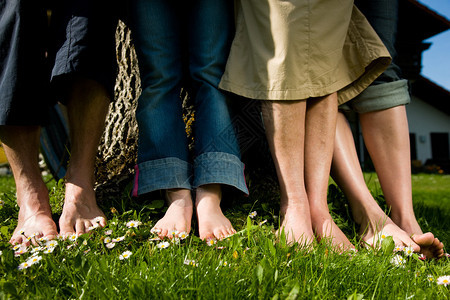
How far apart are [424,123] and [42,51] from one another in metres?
18.6

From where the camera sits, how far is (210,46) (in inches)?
64.9

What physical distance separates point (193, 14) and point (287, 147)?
77cm

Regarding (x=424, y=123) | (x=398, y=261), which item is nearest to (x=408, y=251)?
(x=398, y=261)

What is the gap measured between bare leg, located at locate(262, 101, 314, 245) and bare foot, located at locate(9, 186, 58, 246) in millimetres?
939

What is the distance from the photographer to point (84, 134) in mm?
1603

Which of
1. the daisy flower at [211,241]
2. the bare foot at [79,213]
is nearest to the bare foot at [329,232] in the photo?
the daisy flower at [211,241]

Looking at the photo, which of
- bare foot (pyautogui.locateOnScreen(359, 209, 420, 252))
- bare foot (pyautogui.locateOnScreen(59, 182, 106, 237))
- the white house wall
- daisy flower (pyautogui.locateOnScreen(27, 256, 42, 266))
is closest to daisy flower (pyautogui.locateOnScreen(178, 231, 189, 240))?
bare foot (pyautogui.locateOnScreen(59, 182, 106, 237))

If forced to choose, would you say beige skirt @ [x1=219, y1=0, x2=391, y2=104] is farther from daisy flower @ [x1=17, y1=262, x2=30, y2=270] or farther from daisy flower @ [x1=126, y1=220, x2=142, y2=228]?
daisy flower @ [x1=17, y1=262, x2=30, y2=270]

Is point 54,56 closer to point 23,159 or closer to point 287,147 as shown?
point 23,159

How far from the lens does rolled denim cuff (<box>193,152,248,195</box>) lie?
4.99ft

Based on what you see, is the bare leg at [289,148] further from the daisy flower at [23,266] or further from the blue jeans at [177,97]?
the daisy flower at [23,266]

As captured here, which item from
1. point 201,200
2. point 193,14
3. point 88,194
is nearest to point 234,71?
point 193,14

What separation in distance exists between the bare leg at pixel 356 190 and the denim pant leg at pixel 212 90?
519 mm

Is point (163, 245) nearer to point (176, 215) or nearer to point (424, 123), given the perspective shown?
point (176, 215)
